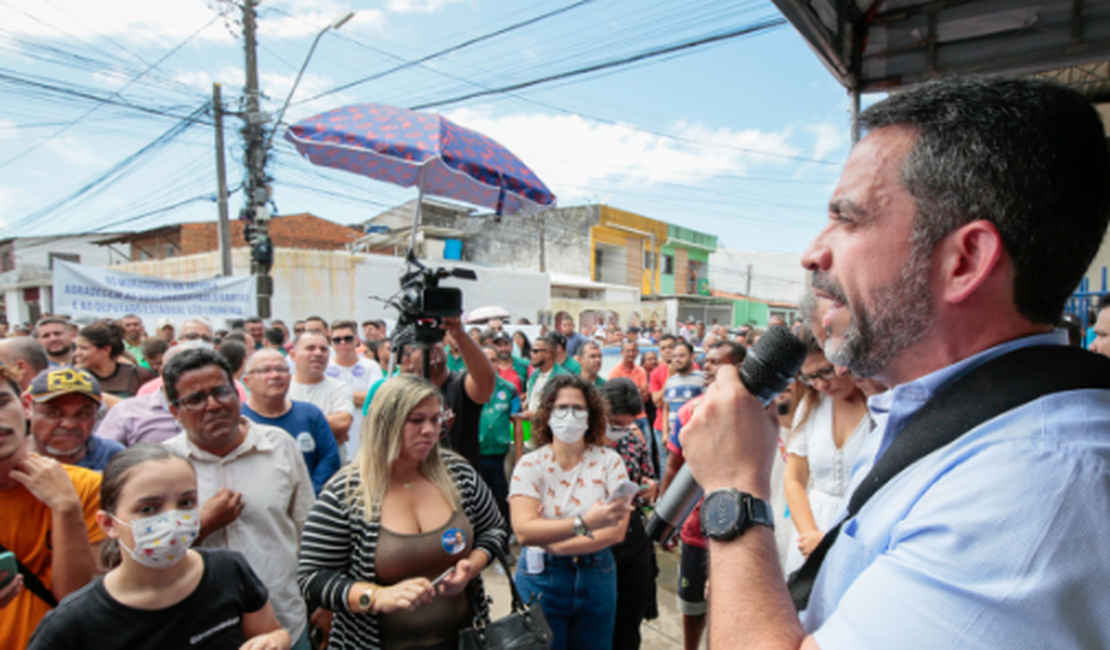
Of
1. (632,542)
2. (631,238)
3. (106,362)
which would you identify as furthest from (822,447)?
(631,238)

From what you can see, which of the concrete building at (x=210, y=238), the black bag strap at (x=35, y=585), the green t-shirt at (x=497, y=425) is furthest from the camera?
the concrete building at (x=210, y=238)

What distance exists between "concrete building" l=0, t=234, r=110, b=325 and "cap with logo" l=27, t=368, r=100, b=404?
24.2 meters

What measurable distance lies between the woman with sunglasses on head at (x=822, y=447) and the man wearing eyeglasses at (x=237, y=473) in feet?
7.80

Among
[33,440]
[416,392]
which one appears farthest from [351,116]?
[33,440]

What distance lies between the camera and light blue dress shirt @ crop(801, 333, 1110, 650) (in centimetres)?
62

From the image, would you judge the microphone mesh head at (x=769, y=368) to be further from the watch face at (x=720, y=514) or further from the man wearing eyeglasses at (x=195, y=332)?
the man wearing eyeglasses at (x=195, y=332)

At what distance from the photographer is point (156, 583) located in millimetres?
1828

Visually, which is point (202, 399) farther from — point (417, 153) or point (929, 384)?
point (929, 384)

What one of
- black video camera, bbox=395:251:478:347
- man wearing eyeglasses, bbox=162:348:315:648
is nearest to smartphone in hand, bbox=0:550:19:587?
man wearing eyeglasses, bbox=162:348:315:648

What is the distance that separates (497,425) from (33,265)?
122ft

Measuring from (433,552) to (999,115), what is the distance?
2.27 meters

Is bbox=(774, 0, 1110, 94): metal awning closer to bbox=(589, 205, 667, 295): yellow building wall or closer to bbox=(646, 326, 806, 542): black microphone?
bbox=(646, 326, 806, 542): black microphone

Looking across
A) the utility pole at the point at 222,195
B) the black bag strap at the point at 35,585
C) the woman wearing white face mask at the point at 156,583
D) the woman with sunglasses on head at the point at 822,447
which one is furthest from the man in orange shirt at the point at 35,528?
the utility pole at the point at 222,195

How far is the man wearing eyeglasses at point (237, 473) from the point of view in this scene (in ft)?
8.30
